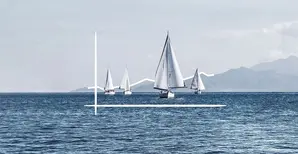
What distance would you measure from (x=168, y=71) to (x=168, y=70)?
27 centimetres

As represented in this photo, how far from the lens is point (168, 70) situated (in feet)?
486

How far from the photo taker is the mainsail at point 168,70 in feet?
482

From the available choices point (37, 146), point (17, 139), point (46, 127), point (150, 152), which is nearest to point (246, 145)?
point (150, 152)

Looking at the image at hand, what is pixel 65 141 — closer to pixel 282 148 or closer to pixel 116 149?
pixel 116 149

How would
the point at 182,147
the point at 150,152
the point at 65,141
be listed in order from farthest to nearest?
1. the point at 65,141
2. the point at 182,147
3. the point at 150,152

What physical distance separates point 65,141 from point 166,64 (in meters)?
95.8

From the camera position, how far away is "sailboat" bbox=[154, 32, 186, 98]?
482 ft

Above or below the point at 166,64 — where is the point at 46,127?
below

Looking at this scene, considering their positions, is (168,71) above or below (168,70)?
below

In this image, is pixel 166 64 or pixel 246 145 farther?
pixel 166 64

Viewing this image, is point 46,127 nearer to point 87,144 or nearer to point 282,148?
point 87,144

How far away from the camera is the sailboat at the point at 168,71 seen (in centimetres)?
14688

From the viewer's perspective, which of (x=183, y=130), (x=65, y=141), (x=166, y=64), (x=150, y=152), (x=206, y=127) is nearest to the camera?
(x=150, y=152)

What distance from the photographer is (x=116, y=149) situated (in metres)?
46.7
